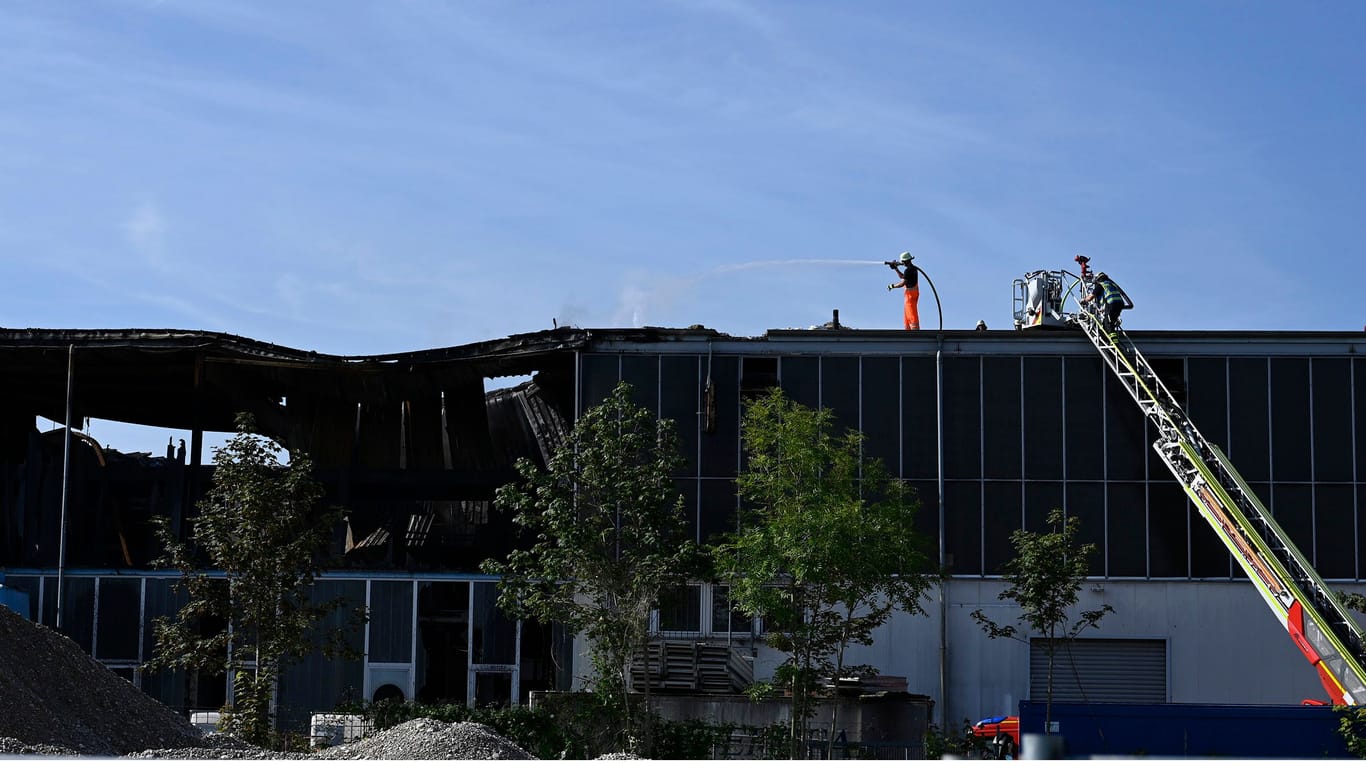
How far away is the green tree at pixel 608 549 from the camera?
110ft

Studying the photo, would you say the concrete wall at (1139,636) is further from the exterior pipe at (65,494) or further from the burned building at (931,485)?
the exterior pipe at (65,494)

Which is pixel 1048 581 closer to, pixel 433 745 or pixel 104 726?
pixel 433 745

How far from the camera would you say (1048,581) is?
38031 mm

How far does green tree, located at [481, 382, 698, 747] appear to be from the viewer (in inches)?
1315

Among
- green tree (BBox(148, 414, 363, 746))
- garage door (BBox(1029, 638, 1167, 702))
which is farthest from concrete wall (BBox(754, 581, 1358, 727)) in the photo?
green tree (BBox(148, 414, 363, 746))

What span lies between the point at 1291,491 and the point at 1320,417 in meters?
2.24

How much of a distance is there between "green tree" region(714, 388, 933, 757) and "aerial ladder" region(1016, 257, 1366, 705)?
27.4ft

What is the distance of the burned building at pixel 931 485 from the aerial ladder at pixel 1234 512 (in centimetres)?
108

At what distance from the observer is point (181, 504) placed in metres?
45.2

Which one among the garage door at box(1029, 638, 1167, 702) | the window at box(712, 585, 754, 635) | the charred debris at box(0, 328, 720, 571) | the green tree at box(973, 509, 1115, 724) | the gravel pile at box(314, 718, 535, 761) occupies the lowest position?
the gravel pile at box(314, 718, 535, 761)

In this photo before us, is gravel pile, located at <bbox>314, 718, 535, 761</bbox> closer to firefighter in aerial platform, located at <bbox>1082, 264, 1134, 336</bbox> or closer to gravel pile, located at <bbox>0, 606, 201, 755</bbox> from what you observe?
gravel pile, located at <bbox>0, 606, 201, 755</bbox>

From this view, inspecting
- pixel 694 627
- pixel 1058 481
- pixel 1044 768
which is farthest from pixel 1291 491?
pixel 1044 768

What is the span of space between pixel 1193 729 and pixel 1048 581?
6322 mm

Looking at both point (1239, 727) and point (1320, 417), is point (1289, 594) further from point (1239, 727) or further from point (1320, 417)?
point (1320, 417)
